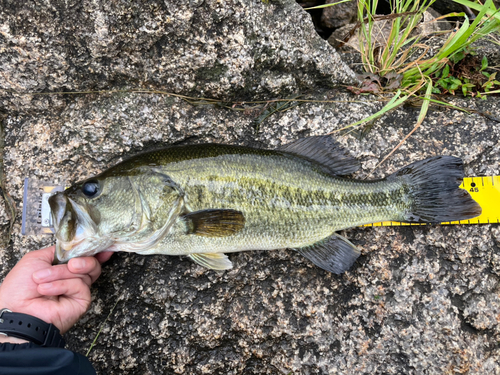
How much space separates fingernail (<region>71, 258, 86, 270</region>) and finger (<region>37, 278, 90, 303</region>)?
0.57 feet

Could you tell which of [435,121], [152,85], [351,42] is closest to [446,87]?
[435,121]

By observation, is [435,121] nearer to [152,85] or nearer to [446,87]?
[446,87]

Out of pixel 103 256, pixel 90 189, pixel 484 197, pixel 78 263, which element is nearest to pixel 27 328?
pixel 78 263

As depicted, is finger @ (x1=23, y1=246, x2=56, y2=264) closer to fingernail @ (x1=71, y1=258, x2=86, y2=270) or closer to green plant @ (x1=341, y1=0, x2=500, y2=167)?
fingernail @ (x1=71, y1=258, x2=86, y2=270)

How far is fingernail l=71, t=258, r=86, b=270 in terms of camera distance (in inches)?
100

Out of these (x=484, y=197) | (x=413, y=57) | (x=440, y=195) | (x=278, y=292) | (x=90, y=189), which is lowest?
(x=278, y=292)

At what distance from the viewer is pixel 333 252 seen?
9.61 feet

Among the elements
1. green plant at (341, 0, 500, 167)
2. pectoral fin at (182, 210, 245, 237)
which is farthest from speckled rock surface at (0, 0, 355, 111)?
pectoral fin at (182, 210, 245, 237)

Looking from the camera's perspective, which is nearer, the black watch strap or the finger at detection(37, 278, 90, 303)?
the black watch strap

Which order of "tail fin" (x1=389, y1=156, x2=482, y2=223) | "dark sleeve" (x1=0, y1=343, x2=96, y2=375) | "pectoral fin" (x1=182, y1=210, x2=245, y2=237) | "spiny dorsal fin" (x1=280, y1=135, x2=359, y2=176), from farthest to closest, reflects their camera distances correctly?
"spiny dorsal fin" (x1=280, y1=135, x2=359, y2=176) < "tail fin" (x1=389, y1=156, x2=482, y2=223) < "pectoral fin" (x1=182, y1=210, x2=245, y2=237) < "dark sleeve" (x1=0, y1=343, x2=96, y2=375)

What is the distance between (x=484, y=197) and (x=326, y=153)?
153cm

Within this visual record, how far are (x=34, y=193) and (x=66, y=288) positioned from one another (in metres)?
1.11

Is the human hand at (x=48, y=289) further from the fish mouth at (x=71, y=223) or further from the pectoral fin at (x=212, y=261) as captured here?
the pectoral fin at (x=212, y=261)

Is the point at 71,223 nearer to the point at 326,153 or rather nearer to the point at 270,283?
the point at 270,283
